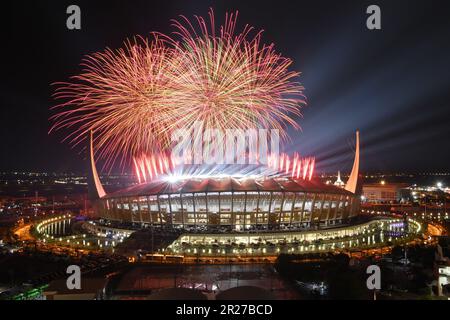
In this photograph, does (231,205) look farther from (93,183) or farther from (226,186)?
(93,183)

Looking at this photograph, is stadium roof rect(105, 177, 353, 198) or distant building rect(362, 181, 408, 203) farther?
distant building rect(362, 181, 408, 203)

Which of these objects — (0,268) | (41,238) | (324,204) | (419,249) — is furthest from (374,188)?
(0,268)

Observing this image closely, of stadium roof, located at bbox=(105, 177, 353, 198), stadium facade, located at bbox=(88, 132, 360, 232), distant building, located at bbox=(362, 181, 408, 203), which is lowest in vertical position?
distant building, located at bbox=(362, 181, 408, 203)

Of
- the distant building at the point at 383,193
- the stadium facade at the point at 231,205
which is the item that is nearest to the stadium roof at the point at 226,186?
the stadium facade at the point at 231,205

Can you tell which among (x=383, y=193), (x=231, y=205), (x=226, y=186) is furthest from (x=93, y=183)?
(x=383, y=193)

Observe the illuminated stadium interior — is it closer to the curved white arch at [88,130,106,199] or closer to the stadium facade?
the stadium facade

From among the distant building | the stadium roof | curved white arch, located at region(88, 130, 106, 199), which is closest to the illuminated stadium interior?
the stadium roof
